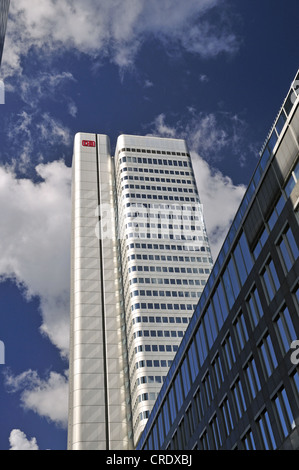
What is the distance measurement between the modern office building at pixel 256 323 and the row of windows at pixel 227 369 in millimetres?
80

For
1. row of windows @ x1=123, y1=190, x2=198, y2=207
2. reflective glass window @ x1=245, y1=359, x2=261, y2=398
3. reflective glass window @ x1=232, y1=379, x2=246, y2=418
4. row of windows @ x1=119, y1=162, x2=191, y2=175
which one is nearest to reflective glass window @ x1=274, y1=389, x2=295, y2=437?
reflective glass window @ x1=245, y1=359, x2=261, y2=398

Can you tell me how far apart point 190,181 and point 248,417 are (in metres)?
147

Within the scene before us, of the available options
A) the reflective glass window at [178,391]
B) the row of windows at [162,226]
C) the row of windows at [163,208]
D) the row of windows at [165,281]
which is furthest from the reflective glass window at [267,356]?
the row of windows at [163,208]

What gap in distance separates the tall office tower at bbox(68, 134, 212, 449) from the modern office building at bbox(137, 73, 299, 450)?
275 ft

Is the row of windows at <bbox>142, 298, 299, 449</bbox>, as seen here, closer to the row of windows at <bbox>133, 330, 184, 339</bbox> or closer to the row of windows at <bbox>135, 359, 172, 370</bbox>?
the row of windows at <bbox>135, 359, 172, 370</bbox>

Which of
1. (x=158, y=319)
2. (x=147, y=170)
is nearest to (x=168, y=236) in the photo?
(x=147, y=170)

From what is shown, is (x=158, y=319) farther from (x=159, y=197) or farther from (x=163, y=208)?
(x=159, y=197)

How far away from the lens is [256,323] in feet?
131

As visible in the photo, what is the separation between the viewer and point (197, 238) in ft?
549

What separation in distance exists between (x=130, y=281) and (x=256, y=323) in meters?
113

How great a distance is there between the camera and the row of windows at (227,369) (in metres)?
36.1

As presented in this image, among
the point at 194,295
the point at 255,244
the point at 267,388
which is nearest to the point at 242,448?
the point at 267,388

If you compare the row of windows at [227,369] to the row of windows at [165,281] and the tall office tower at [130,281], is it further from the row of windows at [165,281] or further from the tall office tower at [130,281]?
the row of windows at [165,281]

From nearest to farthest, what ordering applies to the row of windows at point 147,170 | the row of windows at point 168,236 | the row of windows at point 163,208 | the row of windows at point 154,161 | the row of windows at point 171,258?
the row of windows at point 171,258 → the row of windows at point 168,236 → the row of windows at point 163,208 → the row of windows at point 147,170 → the row of windows at point 154,161
